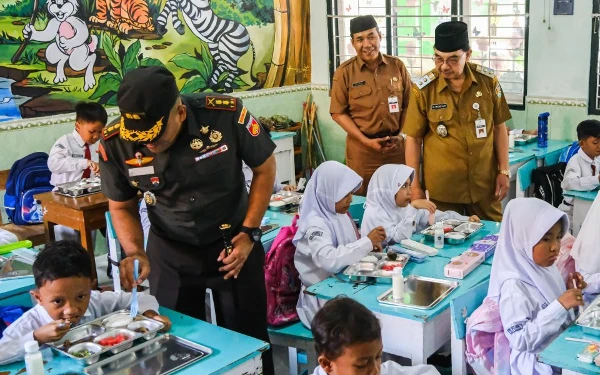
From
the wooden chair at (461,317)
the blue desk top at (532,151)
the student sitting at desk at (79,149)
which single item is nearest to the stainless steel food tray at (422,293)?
the wooden chair at (461,317)

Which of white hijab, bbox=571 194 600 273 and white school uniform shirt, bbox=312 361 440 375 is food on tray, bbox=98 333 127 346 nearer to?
white school uniform shirt, bbox=312 361 440 375

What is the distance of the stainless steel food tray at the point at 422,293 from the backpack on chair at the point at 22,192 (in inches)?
128

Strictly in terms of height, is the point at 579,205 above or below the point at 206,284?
below

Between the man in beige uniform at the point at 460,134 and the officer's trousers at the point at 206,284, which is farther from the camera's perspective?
the man in beige uniform at the point at 460,134

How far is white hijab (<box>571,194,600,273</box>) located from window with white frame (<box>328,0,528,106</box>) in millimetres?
3204

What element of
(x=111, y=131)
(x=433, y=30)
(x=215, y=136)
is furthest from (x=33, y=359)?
(x=433, y=30)

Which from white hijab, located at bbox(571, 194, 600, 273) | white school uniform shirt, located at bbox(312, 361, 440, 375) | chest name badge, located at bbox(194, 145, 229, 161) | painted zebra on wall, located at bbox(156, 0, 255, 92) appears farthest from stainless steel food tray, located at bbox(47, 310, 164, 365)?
painted zebra on wall, located at bbox(156, 0, 255, 92)

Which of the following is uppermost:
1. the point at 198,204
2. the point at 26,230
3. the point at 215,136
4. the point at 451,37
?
the point at 451,37

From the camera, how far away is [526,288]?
2.82 meters

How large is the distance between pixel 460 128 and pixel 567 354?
2028 millimetres

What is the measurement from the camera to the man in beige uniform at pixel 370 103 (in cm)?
528

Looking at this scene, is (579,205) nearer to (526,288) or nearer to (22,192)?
(526,288)

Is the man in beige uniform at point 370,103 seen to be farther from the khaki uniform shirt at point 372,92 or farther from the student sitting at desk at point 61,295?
the student sitting at desk at point 61,295

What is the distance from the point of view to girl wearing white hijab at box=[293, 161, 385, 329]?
3473 millimetres
